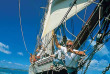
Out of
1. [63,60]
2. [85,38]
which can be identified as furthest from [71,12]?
[63,60]

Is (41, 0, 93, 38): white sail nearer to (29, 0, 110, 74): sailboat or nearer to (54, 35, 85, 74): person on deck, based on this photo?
(29, 0, 110, 74): sailboat

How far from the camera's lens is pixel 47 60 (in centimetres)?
752

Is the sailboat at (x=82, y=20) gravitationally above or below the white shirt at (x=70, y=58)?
above

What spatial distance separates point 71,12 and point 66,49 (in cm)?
139

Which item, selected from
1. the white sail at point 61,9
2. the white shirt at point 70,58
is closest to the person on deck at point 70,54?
the white shirt at point 70,58

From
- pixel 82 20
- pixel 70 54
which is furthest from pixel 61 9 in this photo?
pixel 70 54

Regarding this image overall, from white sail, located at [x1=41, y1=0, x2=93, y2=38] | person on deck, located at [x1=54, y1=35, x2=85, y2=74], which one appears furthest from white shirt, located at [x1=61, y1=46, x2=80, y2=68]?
white sail, located at [x1=41, y1=0, x2=93, y2=38]

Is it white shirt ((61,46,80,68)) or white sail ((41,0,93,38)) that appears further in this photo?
white sail ((41,0,93,38))

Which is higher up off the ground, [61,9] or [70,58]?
[61,9]

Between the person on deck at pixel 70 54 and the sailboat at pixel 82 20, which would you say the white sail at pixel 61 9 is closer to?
the sailboat at pixel 82 20

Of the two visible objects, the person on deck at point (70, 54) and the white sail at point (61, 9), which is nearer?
the person on deck at point (70, 54)

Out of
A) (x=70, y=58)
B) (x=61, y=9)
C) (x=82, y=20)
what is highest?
(x=61, y=9)

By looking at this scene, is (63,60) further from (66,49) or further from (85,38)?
(85,38)

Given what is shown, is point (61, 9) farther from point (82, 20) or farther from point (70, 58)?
point (70, 58)
